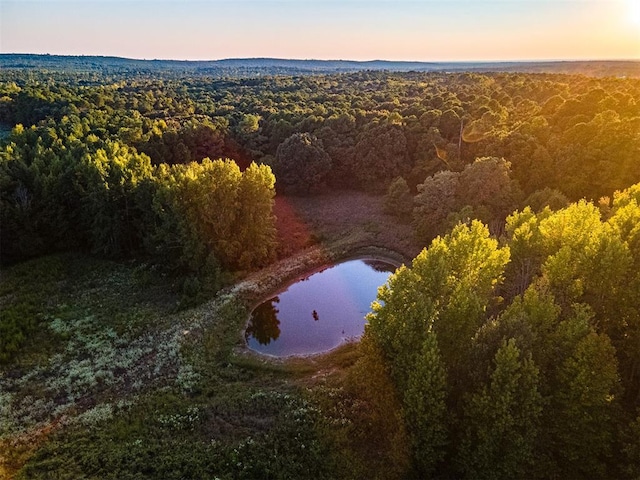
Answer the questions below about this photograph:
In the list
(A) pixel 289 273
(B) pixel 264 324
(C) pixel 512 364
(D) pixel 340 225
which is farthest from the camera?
(D) pixel 340 225

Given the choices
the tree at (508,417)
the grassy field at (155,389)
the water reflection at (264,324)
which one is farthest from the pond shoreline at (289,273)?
the tree at (508,417)

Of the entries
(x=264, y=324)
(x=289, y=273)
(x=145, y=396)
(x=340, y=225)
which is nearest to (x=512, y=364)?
(x=145, y=396)

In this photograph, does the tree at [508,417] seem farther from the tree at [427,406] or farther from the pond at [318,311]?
the pond at [318,311]

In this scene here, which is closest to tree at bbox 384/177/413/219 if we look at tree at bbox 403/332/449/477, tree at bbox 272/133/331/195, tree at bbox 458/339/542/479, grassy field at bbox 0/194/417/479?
tree at bbox 272/133/331/195

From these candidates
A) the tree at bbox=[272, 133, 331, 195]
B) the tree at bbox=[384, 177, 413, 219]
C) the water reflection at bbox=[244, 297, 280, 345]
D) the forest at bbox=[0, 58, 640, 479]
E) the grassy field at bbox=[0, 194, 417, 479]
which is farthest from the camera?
the tree at bbox=[272, 133, 331, 195]

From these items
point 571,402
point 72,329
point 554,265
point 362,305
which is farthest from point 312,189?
point 571,402

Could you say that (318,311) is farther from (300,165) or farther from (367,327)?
(300,165)

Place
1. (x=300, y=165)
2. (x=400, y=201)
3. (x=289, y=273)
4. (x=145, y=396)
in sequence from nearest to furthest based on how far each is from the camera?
(x=145, y=396)
(x=289, y=273)
(x=400, y=201)
(x=300, y=165)

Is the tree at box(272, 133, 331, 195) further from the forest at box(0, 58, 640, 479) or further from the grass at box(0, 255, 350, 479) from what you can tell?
the grass at box(0, 255, 350, 479)
